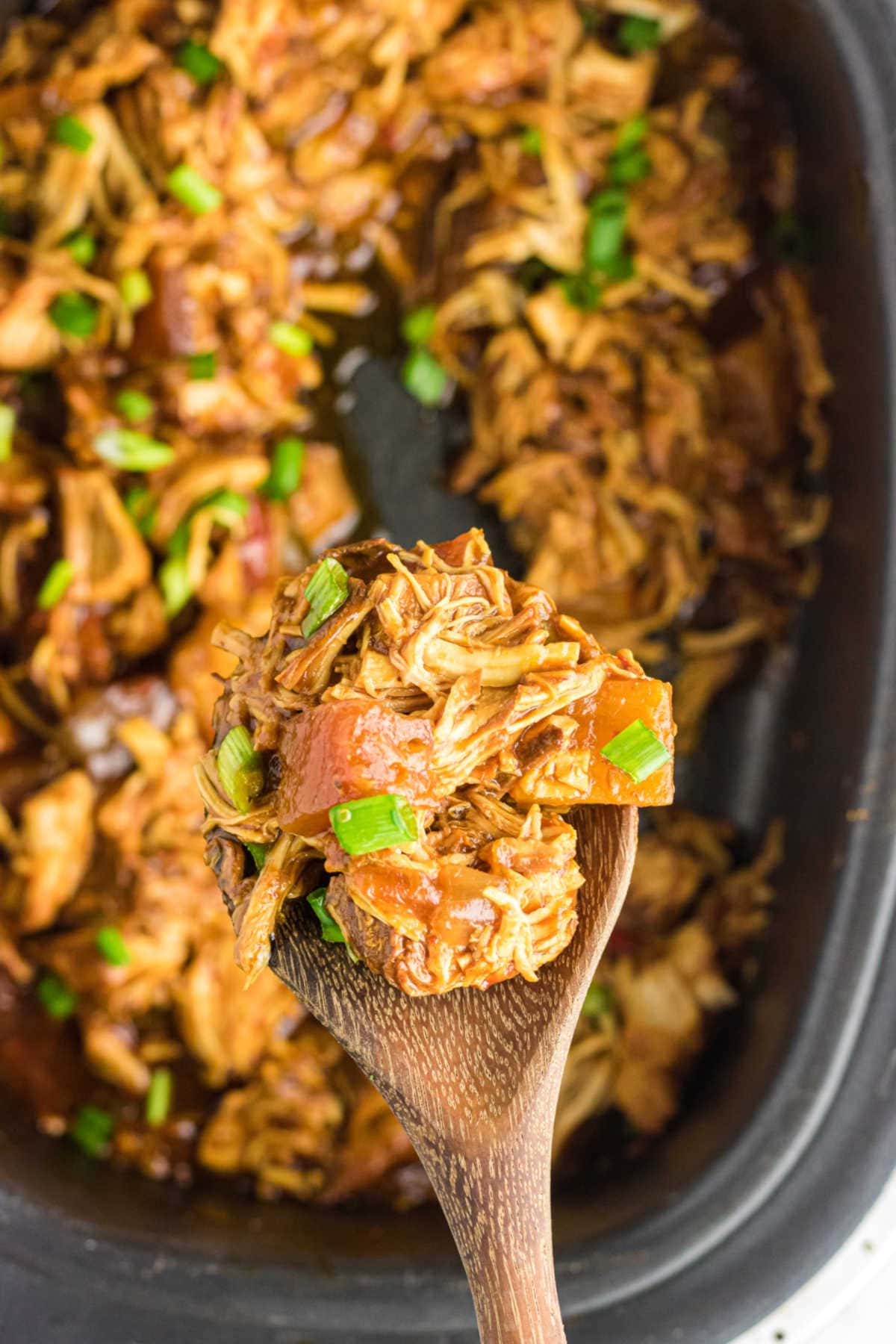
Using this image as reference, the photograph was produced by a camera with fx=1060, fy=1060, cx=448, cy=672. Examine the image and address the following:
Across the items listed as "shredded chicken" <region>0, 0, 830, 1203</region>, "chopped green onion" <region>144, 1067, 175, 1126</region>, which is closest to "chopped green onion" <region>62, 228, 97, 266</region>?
"shredded chicken" <region>0, 0, 830, 1203</region>

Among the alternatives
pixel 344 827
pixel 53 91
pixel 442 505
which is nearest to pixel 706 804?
pixel 442 505

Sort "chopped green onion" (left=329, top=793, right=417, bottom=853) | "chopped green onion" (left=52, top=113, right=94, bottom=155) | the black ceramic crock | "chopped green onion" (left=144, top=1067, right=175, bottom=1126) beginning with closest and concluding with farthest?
"chopped green onion" (left=329, top=793, right=417, bottom=853), the black ceramic crock, "chopped green onion" (left=52, top=113, right=94, bottom=155), "chopped green onion" (left=144, top=1067, right=175, bottom=1126)

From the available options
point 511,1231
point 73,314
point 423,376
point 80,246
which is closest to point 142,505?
point 73,314

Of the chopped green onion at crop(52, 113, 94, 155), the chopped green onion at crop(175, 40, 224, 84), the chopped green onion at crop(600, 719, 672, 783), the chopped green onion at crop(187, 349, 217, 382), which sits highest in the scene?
the chopped green onion at crop(175, 40, 224, 84)

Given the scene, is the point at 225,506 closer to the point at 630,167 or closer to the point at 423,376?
the point at 423,376

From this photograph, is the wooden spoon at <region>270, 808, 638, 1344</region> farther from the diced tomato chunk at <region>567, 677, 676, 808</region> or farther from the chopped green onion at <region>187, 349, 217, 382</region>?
the chopped green onion at <region>187, 349, 217, 382</region>

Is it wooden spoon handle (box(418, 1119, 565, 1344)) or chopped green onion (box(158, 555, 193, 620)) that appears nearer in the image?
wooden spoon handle (box(418, 1119, 565, 1344))

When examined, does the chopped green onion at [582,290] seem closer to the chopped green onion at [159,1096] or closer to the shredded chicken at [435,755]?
the shredded chicken at [435,755]

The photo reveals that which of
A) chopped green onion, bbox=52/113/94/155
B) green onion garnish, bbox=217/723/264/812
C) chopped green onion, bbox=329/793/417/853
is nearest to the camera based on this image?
chopped green onion, bbox=329/793/417/853

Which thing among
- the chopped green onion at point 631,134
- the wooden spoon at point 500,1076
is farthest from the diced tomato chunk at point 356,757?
the chopped green onion at point 631,134
